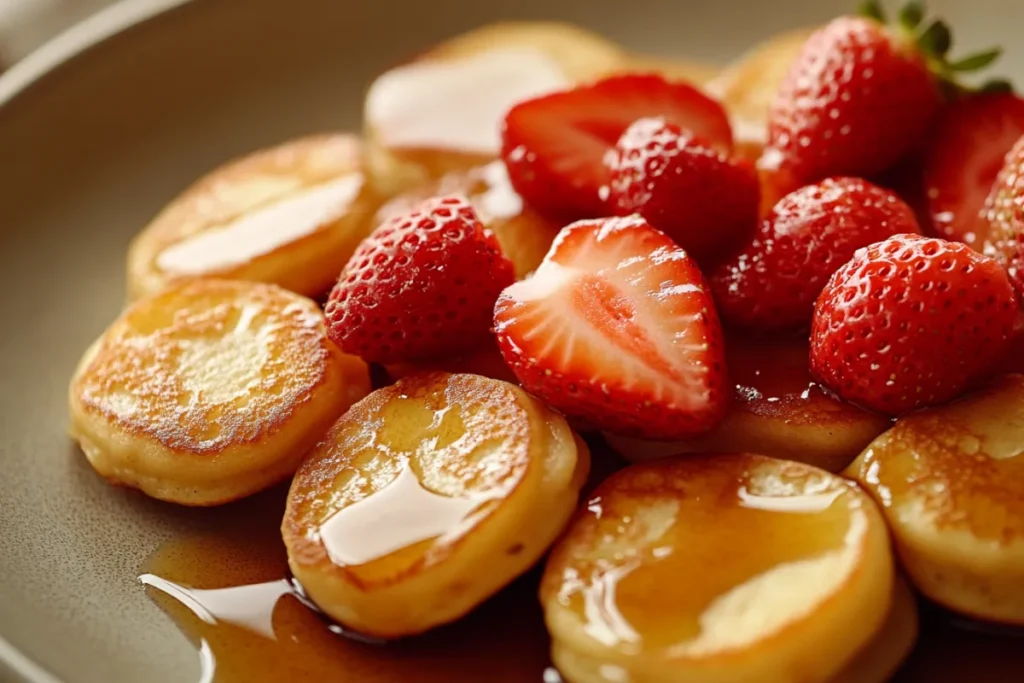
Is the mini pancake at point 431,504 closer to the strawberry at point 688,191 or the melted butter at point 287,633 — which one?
the melted butter at point 287,633

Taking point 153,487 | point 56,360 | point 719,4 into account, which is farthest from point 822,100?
point 56,360

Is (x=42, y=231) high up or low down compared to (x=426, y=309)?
up

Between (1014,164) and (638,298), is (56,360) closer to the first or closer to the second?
(638,298)

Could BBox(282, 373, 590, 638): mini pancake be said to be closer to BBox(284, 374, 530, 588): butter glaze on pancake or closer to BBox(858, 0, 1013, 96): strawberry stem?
BBox(284, 374, 530, 588): butter glaze on pancake

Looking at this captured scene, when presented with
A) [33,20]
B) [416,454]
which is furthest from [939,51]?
[33,20]

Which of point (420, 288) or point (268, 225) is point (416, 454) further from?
point (268, 225)
